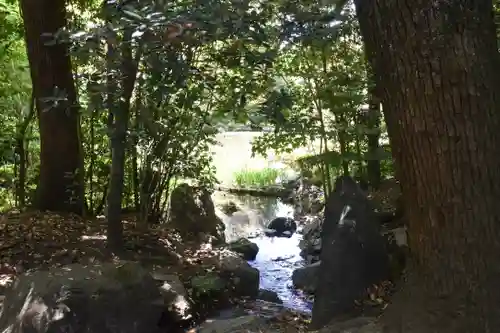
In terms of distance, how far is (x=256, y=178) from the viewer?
1252 cm

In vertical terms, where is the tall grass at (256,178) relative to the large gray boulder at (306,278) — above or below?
above

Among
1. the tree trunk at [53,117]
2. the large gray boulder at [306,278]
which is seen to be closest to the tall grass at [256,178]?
the large gray boulder at [306,278]

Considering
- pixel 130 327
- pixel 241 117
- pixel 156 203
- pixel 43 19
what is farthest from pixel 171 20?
pixel 156 203

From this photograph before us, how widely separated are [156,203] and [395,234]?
311cm

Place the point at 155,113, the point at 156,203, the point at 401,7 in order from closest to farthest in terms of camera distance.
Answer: the point at 401,7
the point at 155,113
the point at 156,203

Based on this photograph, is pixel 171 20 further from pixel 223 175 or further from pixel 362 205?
pixel 223 175

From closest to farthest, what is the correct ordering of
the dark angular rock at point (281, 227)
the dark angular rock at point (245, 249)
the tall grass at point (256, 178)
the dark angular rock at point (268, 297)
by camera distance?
the dark angular rock at point (268, 297), the dark angular rock at point (245, 249), the dark angular rock at point (281, 227), the tall grass at point (256, 178)

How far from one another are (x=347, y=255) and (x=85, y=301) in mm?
1940

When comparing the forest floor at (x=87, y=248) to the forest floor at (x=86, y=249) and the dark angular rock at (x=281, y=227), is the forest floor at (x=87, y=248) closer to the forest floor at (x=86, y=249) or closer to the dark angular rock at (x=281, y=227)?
the forest floor at (x=86, y=249)

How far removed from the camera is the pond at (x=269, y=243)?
665cm

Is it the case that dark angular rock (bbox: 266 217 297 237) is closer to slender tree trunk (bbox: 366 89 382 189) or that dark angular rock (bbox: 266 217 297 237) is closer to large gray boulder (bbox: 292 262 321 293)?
slender tree trunk (bbox: 366 89 382 189)

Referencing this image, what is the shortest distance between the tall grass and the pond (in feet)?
2.49

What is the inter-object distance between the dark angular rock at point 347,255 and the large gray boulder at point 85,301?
1249 millimetres

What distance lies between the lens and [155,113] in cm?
585
